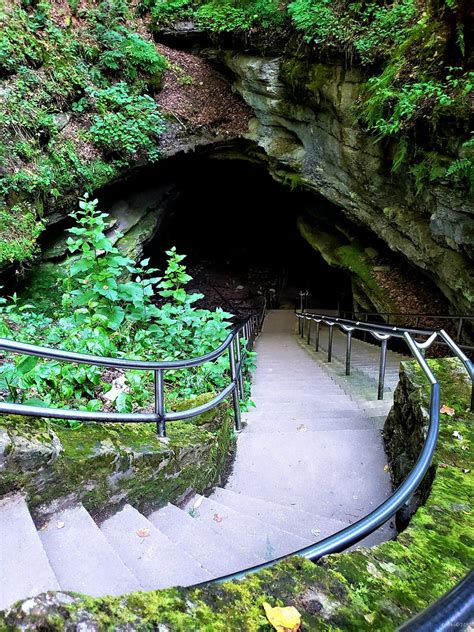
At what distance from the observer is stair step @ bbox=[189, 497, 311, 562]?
1958mm

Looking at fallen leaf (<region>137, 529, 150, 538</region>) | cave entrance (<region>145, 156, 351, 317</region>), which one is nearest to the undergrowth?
cave entrance (<region>145, 156, 351, 317</region>)

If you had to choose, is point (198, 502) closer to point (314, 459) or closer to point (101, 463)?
point (101, 463)

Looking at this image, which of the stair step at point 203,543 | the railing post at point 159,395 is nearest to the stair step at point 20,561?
the stair step at point 203,543

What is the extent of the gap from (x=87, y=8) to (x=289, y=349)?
383 inches

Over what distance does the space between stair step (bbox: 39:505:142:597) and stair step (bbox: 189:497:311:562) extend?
2.34 feet

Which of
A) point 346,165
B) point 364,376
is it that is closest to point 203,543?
point 364,376

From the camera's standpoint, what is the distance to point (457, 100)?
17.1 feet

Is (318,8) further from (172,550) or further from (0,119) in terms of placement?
(172,550)

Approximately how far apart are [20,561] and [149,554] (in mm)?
551

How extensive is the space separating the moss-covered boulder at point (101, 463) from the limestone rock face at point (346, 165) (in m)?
5.60

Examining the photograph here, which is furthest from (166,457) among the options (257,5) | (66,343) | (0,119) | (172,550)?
(257,5)

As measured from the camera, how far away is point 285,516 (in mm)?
2371

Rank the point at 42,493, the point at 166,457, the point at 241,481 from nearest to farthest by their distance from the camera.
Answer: the point at 42,493 < the point at 166,457 < the point at 241,481

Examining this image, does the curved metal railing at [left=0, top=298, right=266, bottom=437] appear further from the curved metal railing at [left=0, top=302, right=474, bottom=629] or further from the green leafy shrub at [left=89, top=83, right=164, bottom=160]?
the green leafy shrub at [left=89, top=83, right=164, bottom=160]
